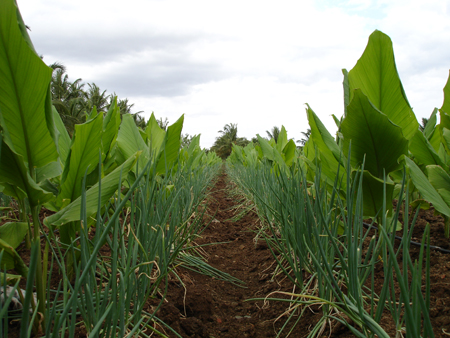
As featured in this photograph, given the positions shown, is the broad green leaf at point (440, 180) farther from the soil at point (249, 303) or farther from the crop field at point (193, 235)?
the soil at point (249, 303)

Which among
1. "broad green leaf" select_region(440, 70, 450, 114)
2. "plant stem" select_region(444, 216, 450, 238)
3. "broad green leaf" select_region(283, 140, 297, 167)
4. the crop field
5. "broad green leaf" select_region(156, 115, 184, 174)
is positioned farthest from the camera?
"broad green leaf" select_region(283, 140, 297, 167)

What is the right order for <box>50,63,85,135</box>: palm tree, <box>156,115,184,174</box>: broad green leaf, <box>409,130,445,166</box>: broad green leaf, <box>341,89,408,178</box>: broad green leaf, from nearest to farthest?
1. <box>341,89,408,178</box>: broad green leaf
2. <box>409,130,445,166</box>: broad green leaf
3. <box>156,115,184,174</box>: broad green leaf
4. <box>50,63,85,135</box>: palm tree

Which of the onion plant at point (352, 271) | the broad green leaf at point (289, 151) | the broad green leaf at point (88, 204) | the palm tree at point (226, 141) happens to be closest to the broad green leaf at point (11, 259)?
the broad green leaf at point (88, 204)

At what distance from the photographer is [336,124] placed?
1.59 metres

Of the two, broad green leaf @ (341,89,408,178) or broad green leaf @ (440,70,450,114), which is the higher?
broad green leaf @ (440,70,450,114)

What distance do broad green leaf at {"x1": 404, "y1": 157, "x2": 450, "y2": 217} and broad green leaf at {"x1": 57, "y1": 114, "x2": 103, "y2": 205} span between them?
3.19ft

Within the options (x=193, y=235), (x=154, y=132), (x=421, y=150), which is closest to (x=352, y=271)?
(x=193, y=235)

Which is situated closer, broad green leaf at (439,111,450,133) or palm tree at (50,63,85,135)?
broad green leaf at (439,111,450,133)

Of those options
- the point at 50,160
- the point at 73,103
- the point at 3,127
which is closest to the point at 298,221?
the point at 50,160

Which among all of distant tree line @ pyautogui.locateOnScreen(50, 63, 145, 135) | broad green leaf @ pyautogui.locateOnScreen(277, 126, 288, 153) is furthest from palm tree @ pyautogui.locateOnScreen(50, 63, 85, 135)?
broad green leaf @ pyautogui.locateOnScreen(277, 126, 288, 153)

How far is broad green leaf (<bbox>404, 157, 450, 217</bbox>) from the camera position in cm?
95

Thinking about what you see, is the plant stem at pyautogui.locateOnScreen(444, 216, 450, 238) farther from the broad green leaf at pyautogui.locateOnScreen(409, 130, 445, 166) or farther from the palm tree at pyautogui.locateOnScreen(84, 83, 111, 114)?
the palm tree at pyautogui.locateOnScreen(84, 83, 111, 114)

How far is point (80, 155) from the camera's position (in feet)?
3.37

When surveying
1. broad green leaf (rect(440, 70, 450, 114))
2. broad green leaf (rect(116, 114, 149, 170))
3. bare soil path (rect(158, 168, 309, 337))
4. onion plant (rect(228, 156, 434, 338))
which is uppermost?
broad green leaf (rect(440, 70, 450, 114))
